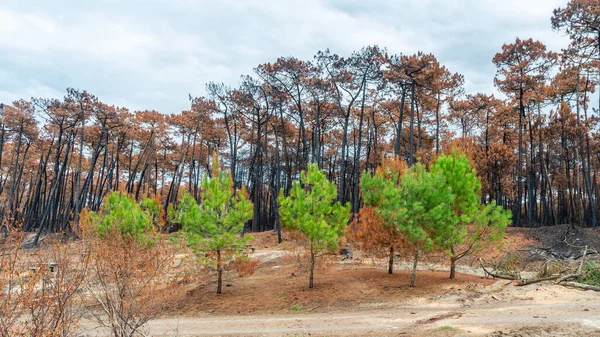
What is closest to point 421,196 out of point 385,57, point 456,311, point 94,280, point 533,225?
point 456,311

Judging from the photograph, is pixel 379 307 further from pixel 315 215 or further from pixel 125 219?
pixel 125 219

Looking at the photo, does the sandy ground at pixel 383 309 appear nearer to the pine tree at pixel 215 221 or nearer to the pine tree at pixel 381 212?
the pine tree at pixel 381 212

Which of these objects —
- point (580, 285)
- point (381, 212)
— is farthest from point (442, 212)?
point (580, 285)

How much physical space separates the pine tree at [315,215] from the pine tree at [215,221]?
67.5 inches

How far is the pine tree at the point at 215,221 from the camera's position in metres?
14.4

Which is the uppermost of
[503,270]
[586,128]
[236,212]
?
[586,128]

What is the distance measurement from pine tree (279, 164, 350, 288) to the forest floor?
1813 mm

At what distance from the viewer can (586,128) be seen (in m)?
28.2

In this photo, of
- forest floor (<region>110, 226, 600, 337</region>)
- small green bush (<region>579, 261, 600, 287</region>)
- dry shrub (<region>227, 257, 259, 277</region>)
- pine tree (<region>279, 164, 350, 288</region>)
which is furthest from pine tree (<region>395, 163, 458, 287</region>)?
dry shrub (<region>227, 257, 259, 277</region>)

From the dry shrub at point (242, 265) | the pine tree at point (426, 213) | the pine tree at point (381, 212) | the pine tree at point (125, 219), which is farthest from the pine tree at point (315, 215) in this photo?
the pine tree at point (125, 219)

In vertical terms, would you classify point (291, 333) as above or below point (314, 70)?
below

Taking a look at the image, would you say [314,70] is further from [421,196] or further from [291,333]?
[291,333]

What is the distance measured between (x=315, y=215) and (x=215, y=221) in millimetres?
3986

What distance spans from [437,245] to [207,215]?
349 inches
